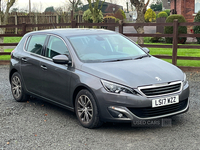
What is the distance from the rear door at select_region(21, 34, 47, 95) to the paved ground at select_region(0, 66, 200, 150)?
21.7 inches

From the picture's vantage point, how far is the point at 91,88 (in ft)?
16.9

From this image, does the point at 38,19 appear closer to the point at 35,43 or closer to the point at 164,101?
the point at 35,43

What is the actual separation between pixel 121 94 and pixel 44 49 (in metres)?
2.34

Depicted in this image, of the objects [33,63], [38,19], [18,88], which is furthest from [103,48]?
[38,19]

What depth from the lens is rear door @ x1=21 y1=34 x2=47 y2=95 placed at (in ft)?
21.5

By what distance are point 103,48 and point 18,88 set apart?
2448 mm

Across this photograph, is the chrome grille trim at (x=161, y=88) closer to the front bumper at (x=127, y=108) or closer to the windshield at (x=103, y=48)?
the front bumper at (x=127, y=108)

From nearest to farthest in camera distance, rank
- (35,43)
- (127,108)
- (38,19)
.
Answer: (127,108) → (35,43) → (38,19)

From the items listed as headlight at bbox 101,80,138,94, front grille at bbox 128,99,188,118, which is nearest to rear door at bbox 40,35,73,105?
headlight at bbox 101,80,138,94

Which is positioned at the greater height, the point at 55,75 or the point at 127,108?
the point at 55,75

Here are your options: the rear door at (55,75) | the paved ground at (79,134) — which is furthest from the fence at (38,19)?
the paved ground at (79,134)

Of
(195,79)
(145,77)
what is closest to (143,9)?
(195,79)

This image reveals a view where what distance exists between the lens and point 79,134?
16.9 feet

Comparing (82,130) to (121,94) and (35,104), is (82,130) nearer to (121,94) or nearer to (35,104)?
(121,94)
